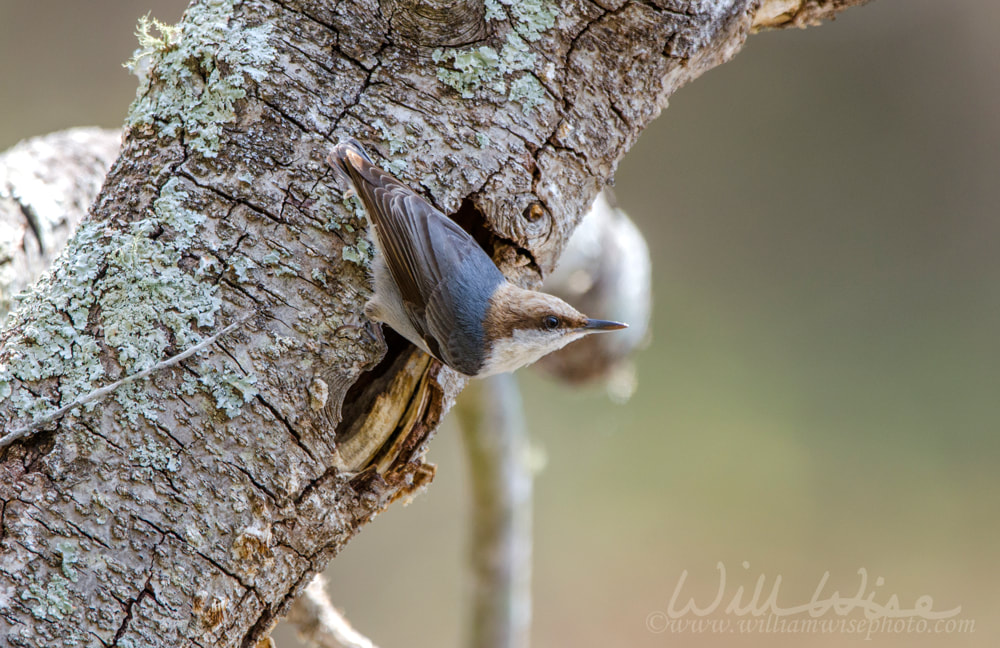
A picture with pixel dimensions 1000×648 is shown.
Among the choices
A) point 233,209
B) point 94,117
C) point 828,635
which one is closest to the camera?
point 233,209

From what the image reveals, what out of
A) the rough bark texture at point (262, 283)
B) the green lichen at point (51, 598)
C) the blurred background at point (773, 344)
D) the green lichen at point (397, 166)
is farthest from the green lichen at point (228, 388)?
the blurred background at point (773, 344)

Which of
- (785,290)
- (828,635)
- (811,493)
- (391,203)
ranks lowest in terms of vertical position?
(391,203)

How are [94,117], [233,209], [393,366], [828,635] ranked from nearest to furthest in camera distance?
[233,209]
[393,366]
[828,635]
[94,117]

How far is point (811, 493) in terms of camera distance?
4.56 m

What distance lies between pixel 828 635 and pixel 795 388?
5.17 feet

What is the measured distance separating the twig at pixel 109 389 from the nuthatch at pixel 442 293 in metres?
0.27

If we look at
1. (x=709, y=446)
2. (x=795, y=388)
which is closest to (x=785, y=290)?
(x=795, y=388)

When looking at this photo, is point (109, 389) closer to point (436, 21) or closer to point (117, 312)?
point (117, 312)

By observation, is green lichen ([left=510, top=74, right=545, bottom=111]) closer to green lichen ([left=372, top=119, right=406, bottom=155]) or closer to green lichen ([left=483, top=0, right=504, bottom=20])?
green lichen ([left=483, top=0, right=504, bottom=20])

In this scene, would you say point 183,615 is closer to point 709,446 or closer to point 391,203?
point 391,203

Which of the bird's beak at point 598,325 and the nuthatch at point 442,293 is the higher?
the bird's beak at point 598,325

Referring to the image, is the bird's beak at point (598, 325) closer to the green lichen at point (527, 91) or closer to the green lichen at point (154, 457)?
the green lichen at point (527, 91)

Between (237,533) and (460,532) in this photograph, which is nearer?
(237,533)

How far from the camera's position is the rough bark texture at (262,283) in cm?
121
